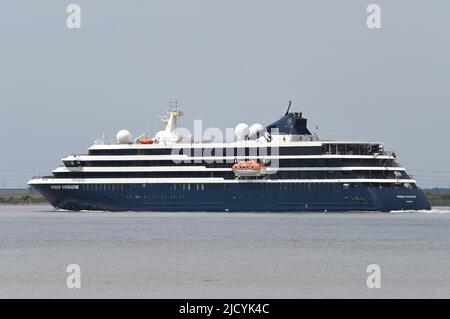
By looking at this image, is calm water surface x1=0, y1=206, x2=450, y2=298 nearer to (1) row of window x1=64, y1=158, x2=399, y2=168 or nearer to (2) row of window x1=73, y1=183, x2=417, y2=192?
(2) row of window x1=73, y1=183, x2=417, y2=192

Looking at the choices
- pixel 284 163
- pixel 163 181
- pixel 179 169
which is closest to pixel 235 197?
pixel 284 163

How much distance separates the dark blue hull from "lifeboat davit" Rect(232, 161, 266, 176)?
1.06 m

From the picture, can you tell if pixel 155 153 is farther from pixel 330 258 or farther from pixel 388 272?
pixel 388 272

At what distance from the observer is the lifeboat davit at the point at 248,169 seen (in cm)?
10750

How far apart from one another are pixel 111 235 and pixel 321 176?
3411 cm

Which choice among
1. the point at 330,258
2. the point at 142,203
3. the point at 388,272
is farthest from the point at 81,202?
the point at 388,272

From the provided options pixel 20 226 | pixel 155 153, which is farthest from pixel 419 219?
pixel 20 226

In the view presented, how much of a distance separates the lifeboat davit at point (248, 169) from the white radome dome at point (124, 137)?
11.5 m

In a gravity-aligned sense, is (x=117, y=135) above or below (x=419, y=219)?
above

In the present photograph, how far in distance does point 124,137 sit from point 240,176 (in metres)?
12.5

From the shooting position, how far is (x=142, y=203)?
109625 mm
